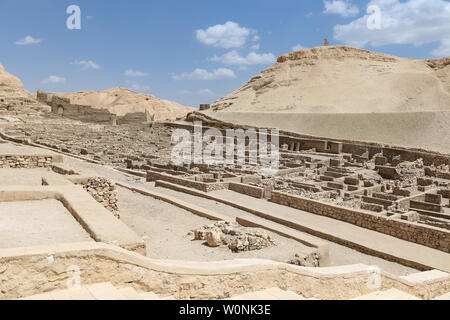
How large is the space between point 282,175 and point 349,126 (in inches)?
845

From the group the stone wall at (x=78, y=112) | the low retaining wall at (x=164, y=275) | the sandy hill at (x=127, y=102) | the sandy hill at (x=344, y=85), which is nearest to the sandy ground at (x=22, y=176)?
the low retaining wall at (x=164, y=275)

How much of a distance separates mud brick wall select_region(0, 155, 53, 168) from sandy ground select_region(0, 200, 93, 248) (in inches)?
191

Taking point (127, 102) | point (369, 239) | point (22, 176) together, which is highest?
point (127, 102)

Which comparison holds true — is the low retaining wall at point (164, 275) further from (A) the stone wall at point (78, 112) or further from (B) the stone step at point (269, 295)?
(A) the stone wall at point (78, 112)

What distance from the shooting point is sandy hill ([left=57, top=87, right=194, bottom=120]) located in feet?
250

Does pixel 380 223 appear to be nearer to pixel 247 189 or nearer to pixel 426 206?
pixel 426 206

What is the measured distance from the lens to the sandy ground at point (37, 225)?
4188mm

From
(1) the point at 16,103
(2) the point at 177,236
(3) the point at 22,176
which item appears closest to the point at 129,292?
(2) the point at 177,236

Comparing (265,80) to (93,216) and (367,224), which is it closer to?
(367,224)

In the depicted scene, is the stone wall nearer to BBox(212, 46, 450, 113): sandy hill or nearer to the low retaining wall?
BBox(212, 46, 450, 113): sandy hill

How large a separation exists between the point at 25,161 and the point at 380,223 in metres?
10.4

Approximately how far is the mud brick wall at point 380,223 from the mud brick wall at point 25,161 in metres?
8.09

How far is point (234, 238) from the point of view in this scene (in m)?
7.33

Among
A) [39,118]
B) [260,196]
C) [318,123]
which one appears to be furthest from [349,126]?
[39,118]
